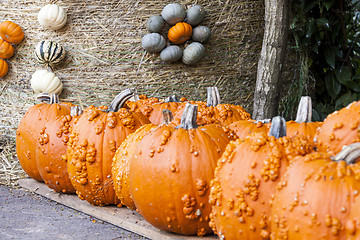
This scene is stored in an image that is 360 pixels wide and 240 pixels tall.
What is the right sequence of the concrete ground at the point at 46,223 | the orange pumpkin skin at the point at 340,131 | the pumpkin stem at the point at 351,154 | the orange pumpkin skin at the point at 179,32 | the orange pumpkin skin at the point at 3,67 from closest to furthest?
1. the pumpkin stem at the point at 351,154
2. the orange pumpkin skin at the point at 340,131
3. the concrete ground at the point at 46,223
4. the orange pumpkin skin at the point at 179,32
5. the orange pumpkin skin at the point at 3,67

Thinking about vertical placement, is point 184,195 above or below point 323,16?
below

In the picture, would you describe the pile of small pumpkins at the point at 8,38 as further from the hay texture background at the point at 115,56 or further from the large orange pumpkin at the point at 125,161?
the large orange pumpkin at the point at 125,161

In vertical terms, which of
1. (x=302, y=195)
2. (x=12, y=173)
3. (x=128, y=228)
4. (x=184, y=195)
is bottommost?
(x=12, y=173)

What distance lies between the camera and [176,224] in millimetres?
1910

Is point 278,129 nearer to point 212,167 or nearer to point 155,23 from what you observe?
point 212,167

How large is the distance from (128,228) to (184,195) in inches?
18.6

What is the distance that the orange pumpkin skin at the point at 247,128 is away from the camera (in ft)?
6.99

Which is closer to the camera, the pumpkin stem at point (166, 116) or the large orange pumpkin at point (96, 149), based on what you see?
the pumpkin stem at point (166, 116)

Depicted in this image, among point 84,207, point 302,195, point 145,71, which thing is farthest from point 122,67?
point 302,195

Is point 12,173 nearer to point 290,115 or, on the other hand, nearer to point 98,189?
point 98,189

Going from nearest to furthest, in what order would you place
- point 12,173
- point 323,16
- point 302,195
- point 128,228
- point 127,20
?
point 302,195 < point 128,228 < point 12,173 < point 127,20 < point 323,16

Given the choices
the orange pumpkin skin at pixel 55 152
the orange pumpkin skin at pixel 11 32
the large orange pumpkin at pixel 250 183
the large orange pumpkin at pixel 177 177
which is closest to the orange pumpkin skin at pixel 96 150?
the orange pumpkin skin at pixel 55 152

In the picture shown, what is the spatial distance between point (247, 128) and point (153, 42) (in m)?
1.81

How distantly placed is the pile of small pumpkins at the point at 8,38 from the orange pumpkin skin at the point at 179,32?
1.46 metres
